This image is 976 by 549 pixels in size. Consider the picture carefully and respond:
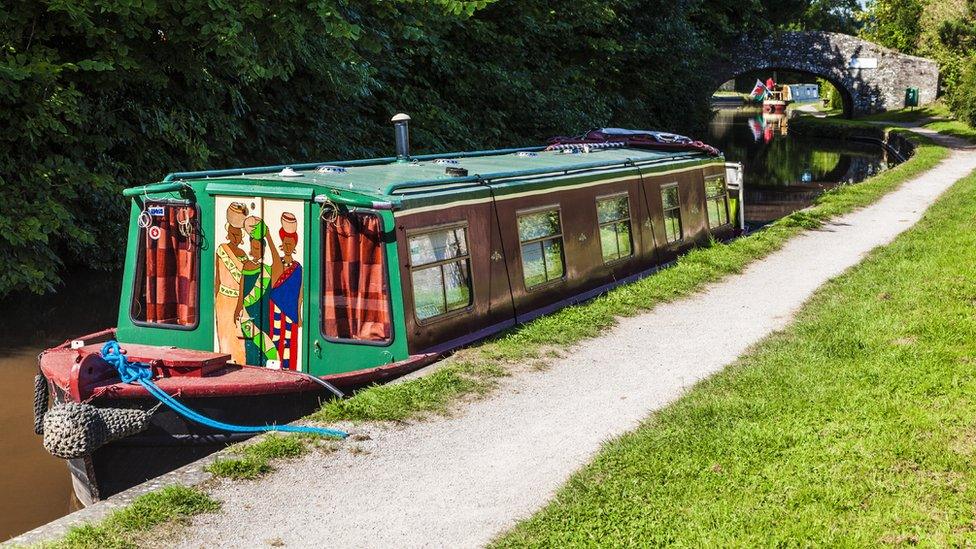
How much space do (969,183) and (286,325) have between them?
18.5 meters

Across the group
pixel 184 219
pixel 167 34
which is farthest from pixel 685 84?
pixel 184 219

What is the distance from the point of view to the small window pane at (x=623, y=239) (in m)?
12.5

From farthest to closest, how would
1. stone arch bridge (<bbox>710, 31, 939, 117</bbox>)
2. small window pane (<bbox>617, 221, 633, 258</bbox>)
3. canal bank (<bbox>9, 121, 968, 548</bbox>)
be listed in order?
stone arch bridge (<bbox>710, 31, 939, 117</bbox>), small window pane (<bbox>617, 221, 633, 258</bbox>), canal bank (<bbox>9, 121, 968, 548</bbox>)

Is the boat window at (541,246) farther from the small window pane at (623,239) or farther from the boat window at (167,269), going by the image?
the boat window at (167,269)

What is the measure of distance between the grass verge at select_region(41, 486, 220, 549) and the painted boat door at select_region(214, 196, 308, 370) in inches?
104

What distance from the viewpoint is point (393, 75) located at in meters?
21.6

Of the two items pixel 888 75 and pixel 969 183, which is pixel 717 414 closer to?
pixel 969 183

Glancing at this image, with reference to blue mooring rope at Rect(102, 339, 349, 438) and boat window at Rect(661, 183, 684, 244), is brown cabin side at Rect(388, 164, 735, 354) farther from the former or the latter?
blue mooring rope at Rect(102, 339, 349, 438)

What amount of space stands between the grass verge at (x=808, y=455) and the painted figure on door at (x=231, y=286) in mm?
3549

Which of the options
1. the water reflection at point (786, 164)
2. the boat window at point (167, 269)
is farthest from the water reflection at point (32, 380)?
the water reflection at point (786, 164)

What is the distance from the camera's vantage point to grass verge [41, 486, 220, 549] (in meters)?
5.35

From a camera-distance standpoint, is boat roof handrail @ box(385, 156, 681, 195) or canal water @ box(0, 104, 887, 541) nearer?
canal water @ box(0, 104, 887, 541)

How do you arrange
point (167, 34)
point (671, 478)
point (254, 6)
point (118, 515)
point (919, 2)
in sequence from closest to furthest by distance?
point (118, 515) → point (671, 478) → point (254, 6) → point (167, 34) → point (919, 2)

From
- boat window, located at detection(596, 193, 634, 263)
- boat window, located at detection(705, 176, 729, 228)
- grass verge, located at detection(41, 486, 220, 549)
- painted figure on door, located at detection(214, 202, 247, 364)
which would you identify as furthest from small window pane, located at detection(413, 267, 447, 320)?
boat window, located at detection(705, 176, 729, 228)
